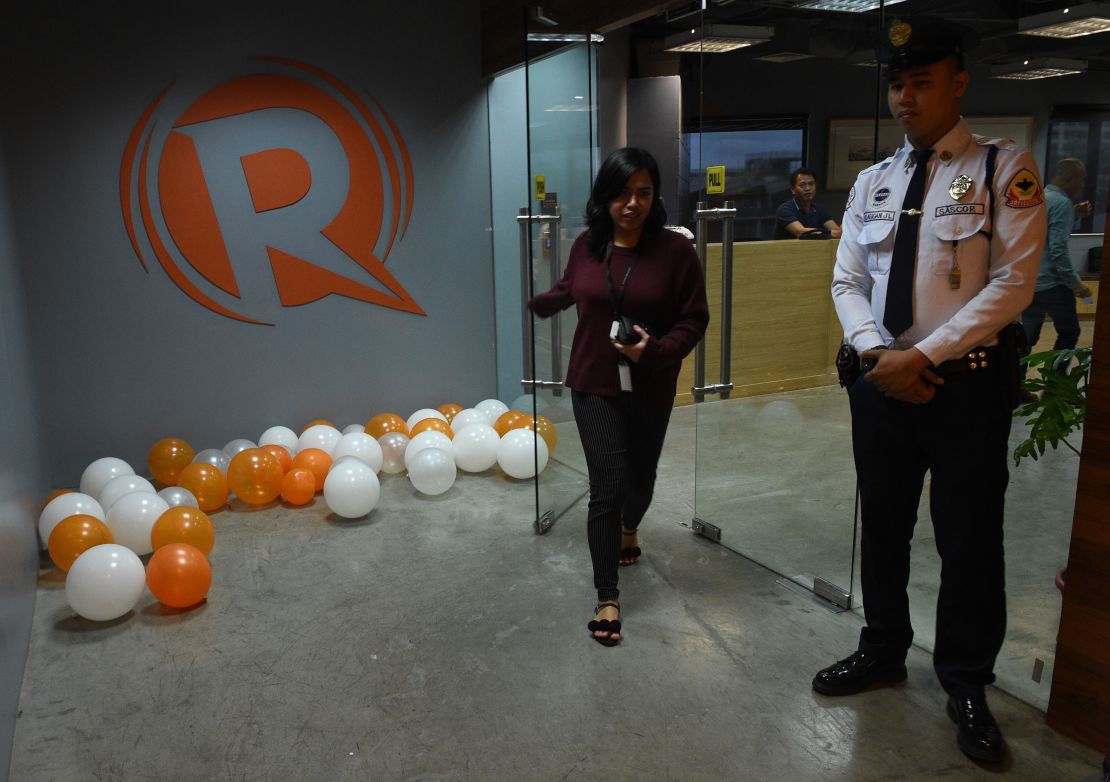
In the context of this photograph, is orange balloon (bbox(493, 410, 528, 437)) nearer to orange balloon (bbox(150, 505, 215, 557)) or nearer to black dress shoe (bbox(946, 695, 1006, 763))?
orange balloon (bbox(150, 505, 215, 557))

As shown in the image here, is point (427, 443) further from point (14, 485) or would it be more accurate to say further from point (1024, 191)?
point (1024, 191)

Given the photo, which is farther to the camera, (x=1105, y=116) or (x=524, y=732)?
(x=524, y=732)

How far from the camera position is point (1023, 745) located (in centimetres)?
219

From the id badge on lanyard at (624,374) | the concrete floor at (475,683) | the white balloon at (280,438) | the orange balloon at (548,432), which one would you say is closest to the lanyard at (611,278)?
the id badge on lanyard at (624,374)

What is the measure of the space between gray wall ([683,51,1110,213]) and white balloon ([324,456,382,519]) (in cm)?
219

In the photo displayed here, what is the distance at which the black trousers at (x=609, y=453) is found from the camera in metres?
2.83

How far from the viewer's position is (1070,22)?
223 centimetres

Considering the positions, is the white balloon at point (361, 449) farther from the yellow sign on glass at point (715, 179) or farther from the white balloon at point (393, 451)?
the yellow sign on glass at point (715, 179)

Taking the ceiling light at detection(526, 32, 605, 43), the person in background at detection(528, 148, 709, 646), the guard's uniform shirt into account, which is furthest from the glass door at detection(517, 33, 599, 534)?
the guard's uniform shirt

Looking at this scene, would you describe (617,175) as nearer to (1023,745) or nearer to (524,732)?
(524,732)

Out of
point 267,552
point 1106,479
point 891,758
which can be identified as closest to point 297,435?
point 267,552

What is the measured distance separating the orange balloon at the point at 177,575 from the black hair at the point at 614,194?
1.81 metres

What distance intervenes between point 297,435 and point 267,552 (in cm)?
132

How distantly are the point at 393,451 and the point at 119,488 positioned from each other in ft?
4.38
